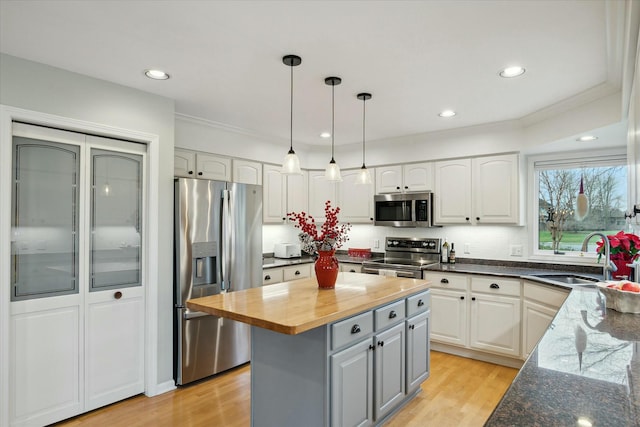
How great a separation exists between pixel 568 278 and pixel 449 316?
1.19m

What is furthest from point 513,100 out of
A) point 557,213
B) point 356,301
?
point 356,301

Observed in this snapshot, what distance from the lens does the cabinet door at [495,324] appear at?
362cm

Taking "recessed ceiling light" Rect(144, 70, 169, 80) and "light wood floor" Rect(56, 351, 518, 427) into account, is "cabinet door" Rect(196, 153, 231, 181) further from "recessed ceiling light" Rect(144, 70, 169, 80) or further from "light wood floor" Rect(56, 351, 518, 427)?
"light wood floor" Rect(56, 351, 518, 427)

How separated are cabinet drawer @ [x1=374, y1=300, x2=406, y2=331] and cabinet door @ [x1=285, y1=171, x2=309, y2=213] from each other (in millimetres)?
Result: 2583

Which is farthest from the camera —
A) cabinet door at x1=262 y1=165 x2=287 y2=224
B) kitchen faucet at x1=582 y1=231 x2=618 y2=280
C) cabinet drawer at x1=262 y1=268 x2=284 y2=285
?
cabinet door at x1=262 y1=165 x2=287 y2=224

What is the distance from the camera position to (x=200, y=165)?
396 cm

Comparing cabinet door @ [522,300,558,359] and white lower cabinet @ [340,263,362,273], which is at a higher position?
white lower cabinet @ [340,263,362,273]

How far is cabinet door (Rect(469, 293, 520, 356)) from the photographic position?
3617 millimetres

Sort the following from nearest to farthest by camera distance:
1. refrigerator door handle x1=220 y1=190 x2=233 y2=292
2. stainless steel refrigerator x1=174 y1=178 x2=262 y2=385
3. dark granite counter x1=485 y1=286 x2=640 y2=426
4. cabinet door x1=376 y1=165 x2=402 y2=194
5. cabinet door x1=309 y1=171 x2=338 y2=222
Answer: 1. dark granite counter x1=485 y1=286 x2=640 y2=426
2. stainless steel refrigerator x1=174 y1=178 x2=262 y2=385
3. refrigerator door handle x1=220 y1=190 x2=233 y2=292
4. cabinet door x1=376 y1=165 x2=402 y2=194
5. cabinet door x1=309 y1=171 x2=338 y2=222

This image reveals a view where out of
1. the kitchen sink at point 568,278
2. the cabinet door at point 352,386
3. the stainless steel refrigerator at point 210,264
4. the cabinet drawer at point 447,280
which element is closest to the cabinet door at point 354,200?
the cabinet drawer at point 447,280

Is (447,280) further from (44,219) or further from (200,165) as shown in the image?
(44,219)

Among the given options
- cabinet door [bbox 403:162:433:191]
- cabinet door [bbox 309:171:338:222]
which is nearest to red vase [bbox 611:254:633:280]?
cabinet door [bbox 403:162:433:191]

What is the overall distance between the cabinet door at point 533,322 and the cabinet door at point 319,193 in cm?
270

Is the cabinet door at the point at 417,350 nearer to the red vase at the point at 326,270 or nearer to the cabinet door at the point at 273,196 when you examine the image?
the red vase at the point at 326,270
